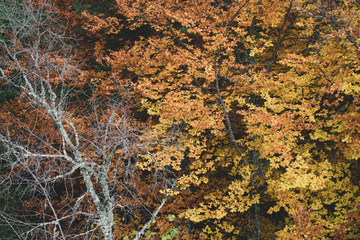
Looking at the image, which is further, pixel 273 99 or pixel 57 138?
pixel 57 138

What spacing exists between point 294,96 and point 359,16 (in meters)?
3.12

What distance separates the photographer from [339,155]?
11.3 meters

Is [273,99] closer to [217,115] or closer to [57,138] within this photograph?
[217,115]

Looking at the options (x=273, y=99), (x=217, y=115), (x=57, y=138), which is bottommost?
(x=57, y=138)

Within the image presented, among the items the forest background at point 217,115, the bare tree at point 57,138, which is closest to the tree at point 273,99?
the forest background at point 217,115

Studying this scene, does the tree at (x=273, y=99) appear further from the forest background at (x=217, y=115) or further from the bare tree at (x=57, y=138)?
the bare tree at (x=57, y=138)

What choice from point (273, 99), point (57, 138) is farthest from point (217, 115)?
point (57, 138)

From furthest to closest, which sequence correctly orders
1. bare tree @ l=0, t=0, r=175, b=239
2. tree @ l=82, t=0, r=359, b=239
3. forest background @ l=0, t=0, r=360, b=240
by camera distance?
tree @ l=82, t=0, r=359, b=239 → forest background @ l=0, t=0, r=360, b=240 → bare tree @ l=0, t=0, r=175, b=239

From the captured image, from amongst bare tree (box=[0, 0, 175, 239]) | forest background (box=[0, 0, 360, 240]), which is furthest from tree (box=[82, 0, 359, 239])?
bare tree (box=[0, 0, 175, 239])

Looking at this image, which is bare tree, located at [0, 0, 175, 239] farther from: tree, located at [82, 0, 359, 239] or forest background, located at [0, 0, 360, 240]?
tree, located at [82, 0, 359, 239]

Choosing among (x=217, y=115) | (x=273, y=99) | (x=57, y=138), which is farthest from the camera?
(x=57, y=138)

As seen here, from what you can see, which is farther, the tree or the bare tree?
the tree

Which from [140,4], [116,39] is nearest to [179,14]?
[140,4]

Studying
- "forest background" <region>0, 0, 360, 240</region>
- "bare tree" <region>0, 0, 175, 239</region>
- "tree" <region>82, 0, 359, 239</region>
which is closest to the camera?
"bare tree" <region>0, 0, 175, 239</region>
